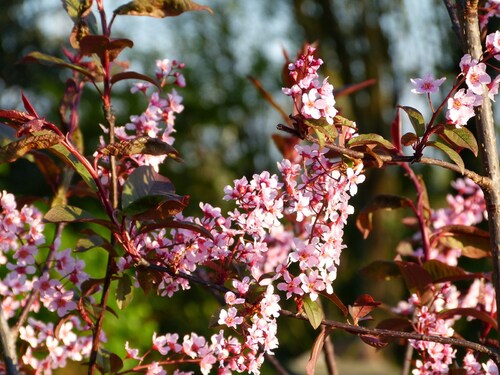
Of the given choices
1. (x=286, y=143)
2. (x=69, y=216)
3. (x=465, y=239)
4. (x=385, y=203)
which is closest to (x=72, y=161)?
(x=69, y=216)

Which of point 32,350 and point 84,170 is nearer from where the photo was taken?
point 84,170

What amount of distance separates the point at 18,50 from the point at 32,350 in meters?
6.33

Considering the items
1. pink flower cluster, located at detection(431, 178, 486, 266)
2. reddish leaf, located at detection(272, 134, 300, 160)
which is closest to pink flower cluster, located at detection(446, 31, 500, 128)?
pink flower cluster, located at detection(431, 178, 486, 266)

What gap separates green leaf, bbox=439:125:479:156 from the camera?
0.92 m

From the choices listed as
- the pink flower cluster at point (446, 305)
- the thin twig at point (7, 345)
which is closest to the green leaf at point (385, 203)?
the pink flower cluster at point (446, 305)

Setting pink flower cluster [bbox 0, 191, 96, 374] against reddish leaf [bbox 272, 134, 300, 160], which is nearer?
pink flower cluster [bbox 0, 191, 96, 374]

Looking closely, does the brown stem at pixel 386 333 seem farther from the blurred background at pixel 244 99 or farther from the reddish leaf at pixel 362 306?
the blurred background at pixel 244 99

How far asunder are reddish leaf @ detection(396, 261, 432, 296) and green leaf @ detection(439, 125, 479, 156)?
1.15 ft

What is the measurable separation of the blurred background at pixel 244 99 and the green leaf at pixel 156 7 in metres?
2.12

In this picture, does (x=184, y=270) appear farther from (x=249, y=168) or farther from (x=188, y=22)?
(x=188, y=22)

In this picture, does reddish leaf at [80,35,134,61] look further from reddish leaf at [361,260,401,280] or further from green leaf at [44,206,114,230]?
reddish leaf at [361,260,401,280]

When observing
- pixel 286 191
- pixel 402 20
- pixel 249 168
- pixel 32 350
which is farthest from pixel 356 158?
pixel 249 168

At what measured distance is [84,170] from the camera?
998 mm

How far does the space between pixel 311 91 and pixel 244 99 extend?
359 inches
